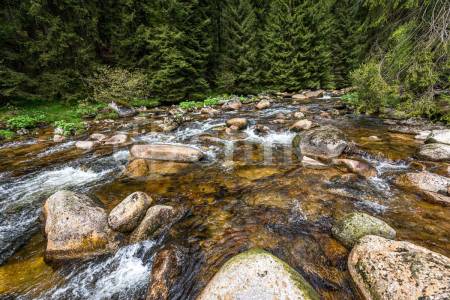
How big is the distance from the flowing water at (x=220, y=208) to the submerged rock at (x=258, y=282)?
426 mm

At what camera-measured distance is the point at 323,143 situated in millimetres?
5605

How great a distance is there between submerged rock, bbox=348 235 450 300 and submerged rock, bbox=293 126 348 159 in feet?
10.6

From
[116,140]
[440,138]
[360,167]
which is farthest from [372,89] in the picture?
[116,140]

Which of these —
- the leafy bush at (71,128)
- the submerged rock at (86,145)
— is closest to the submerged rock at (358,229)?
the submerged rock at (86,145)

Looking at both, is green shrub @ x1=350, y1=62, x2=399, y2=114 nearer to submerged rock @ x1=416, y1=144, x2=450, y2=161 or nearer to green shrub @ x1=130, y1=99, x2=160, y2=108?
submerged rock @ x1=416, y1=144, x2=450, y2=161

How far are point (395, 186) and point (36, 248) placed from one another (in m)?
5.93

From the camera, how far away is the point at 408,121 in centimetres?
787

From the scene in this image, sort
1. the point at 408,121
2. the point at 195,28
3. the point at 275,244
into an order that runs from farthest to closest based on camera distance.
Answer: the point at 195,28 < the point at 408,121 < the point at 275,244

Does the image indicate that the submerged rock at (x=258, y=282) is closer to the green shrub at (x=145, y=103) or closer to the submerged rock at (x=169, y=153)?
the submerged rock at (x=169, y=153)

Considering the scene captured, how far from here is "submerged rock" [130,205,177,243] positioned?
123 inches

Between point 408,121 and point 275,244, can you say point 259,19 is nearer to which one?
point 408,121

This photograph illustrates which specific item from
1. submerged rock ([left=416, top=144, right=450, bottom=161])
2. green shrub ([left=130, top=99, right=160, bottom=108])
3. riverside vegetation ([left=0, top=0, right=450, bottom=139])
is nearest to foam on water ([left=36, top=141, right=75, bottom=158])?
riverside vegetation ([left=0, top=0, right=450, bottom=139])

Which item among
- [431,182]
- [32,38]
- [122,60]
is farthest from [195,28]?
[431,182]

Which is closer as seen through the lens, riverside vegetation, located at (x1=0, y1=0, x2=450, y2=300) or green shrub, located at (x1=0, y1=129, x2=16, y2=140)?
riverside vegetation, located at (x1=0, y1=0, x2=450, y2=300)
